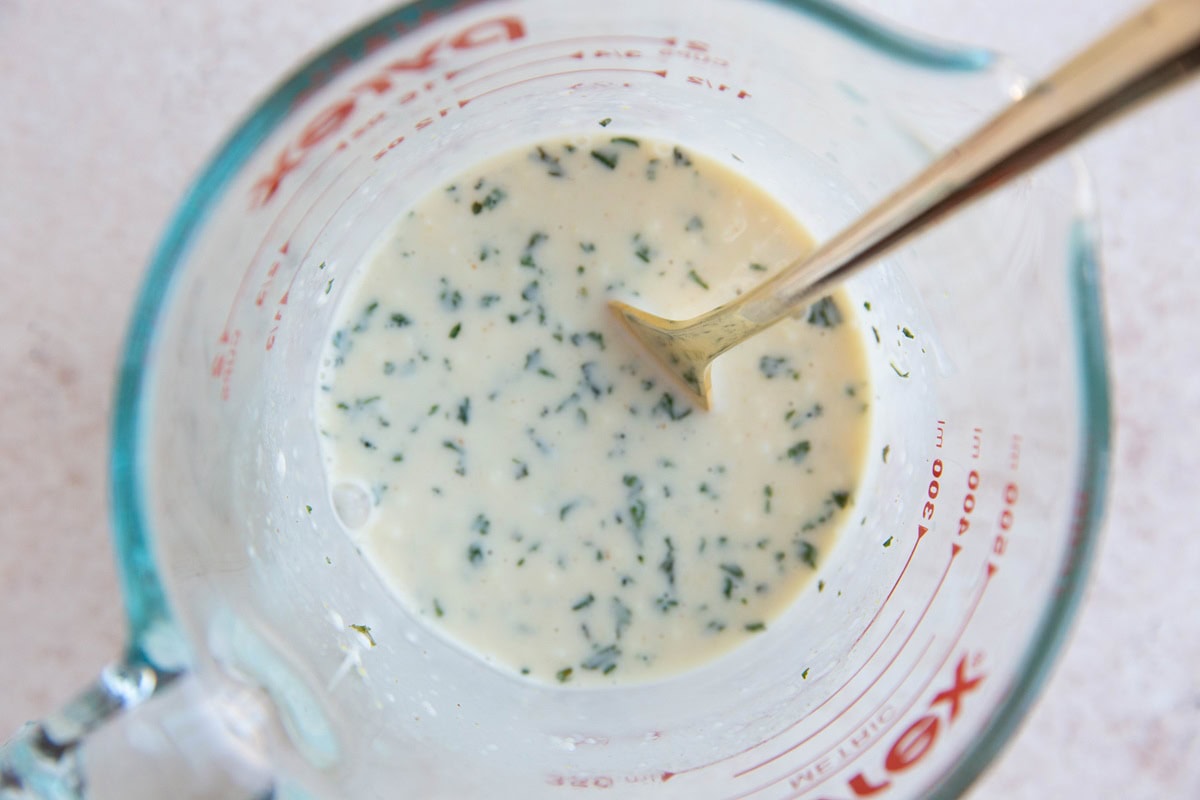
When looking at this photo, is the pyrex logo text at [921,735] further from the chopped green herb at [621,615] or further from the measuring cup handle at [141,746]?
the measuring cup handle at [141,746]

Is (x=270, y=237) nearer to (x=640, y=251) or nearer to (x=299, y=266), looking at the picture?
(x=299, y=266)

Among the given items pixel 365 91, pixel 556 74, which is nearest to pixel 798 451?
pixel 556 74

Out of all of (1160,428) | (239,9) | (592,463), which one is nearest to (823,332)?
(592,463)

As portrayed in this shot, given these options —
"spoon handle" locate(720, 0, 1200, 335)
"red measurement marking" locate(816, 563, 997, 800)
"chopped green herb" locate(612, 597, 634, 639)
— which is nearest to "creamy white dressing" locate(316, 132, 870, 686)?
"chopped green herb" locate(612, 597, 634, 639)

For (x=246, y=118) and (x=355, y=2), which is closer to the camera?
(x=246, y=118)

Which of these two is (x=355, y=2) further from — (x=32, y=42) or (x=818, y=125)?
(x=818, y=125)
